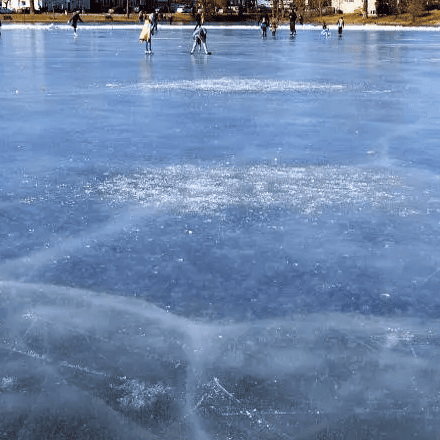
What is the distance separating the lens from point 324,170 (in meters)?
7.98

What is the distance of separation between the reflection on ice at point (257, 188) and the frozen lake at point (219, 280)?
0.04m

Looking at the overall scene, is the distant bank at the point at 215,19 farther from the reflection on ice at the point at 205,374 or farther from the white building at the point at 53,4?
the reflection on ice at the point at 205,374

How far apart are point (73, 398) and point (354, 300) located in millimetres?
1867

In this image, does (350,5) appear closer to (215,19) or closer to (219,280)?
(215,19)

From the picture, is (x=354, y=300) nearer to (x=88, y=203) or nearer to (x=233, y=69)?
(x=88, y=203)

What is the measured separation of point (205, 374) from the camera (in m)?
3.59

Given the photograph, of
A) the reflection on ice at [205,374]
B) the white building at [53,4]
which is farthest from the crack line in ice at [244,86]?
the white building at [53,4]

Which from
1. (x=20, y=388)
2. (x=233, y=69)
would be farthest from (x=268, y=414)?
(x=233, y=69)

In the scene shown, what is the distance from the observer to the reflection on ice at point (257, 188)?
263 inches

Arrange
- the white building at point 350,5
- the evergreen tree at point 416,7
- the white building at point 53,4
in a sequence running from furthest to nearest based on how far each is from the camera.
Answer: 1. the white building at point 53,4
2. the white building at point 350,5
3. the evergreen tree at point 416,7

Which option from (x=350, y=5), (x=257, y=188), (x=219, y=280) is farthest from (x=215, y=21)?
(x=219, y=280)

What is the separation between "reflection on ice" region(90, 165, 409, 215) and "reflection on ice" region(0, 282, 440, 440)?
7.65 ft

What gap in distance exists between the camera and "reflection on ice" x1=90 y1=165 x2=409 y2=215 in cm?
669

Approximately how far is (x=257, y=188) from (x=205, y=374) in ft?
12.5
